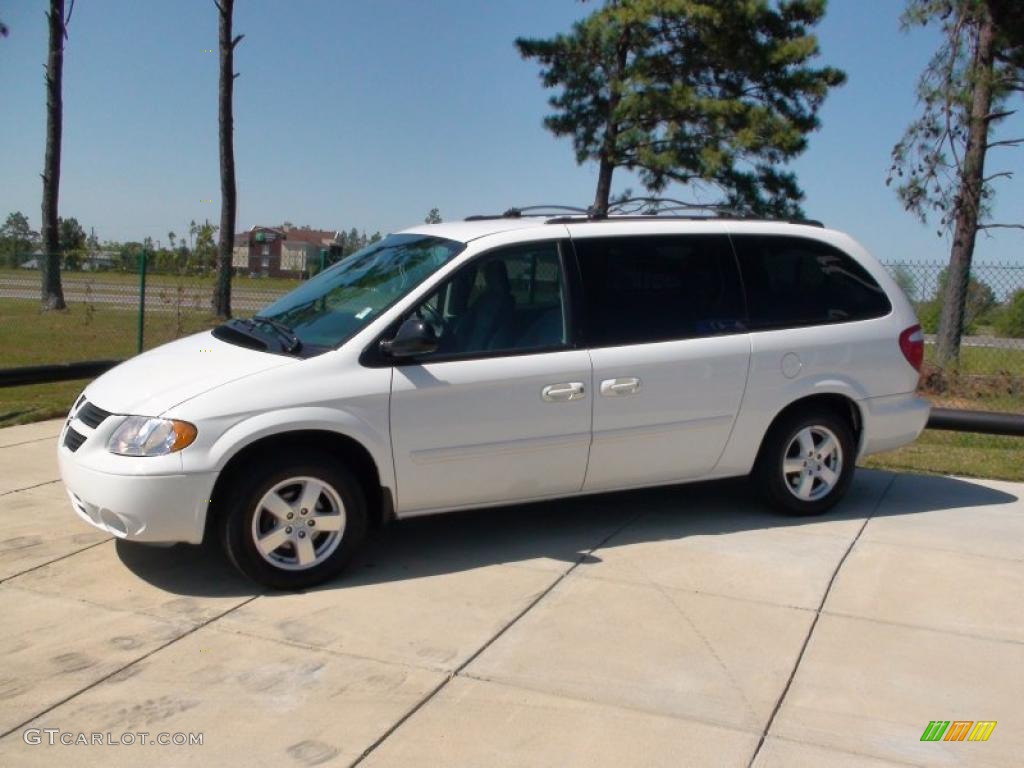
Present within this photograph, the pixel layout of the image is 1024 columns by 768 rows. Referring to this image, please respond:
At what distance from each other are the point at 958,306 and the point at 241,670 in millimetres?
12850

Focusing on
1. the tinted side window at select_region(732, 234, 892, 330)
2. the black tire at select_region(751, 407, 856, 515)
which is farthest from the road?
the black tire at select_region(751, 407, 856, 515)

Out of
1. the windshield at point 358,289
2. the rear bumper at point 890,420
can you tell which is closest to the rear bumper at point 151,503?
the windshield at point 358,289

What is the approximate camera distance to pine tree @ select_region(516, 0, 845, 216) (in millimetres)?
18078

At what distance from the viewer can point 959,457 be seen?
8.62 meters

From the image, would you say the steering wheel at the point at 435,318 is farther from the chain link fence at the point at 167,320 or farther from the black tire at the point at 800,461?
the chain link fence at the point at 167,320

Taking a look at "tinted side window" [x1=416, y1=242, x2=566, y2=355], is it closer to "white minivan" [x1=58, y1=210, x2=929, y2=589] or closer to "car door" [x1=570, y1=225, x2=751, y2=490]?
"white minivan" [x1=58, y1=210, x2=929, y2=589]

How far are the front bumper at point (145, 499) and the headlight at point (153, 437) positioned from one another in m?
0.05

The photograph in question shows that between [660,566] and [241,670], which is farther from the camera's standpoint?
[660,566]

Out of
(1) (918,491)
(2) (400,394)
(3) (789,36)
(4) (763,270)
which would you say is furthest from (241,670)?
(3) (789,36)

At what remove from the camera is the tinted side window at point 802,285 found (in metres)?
6.07

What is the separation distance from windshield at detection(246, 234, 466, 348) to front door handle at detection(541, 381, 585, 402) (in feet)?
2.86

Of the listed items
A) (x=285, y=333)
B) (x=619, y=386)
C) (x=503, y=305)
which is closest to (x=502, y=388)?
(x=503, y=305)

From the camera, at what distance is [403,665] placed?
4.16 meters

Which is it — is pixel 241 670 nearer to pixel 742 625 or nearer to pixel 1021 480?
pixel 742 625
